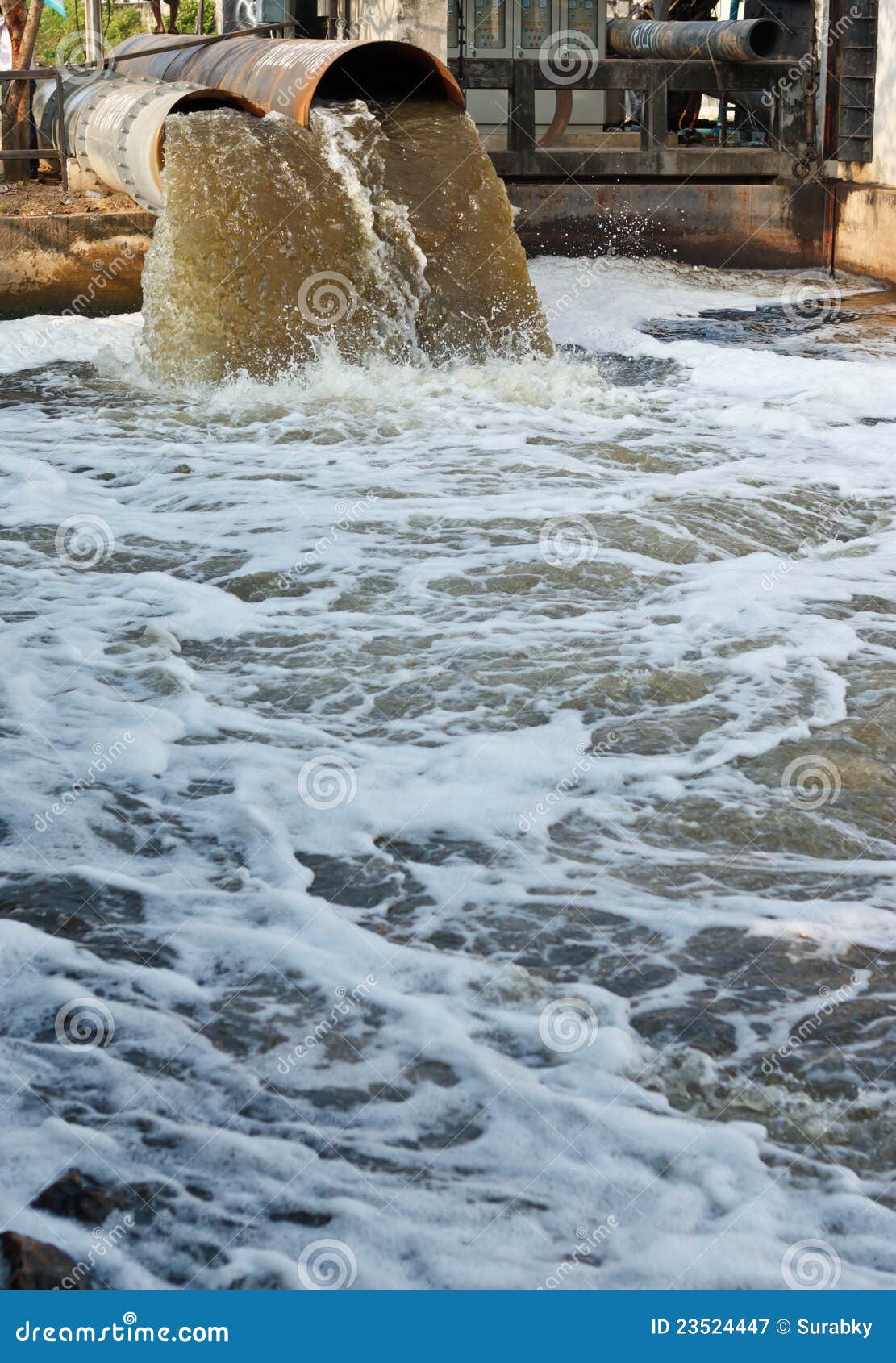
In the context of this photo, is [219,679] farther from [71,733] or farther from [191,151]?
[191,151]

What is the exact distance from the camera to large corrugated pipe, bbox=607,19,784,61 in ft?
46.4

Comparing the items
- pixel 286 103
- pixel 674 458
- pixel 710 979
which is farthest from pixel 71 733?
pixel 286 103

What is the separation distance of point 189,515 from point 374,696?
7.45 ft

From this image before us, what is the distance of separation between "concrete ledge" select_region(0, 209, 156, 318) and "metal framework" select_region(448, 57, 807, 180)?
4.57 m

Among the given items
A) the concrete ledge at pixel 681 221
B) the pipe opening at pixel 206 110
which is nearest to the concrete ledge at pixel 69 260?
the pipe opening at pixel 206 110

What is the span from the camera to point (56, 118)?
1188cm

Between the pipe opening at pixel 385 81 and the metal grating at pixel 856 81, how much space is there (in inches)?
222

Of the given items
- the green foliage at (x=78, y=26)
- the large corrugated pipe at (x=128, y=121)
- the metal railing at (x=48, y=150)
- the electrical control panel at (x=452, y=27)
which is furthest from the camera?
the green foliage at (x=78, y=26)

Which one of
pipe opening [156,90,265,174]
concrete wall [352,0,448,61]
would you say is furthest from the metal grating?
pipe opening [156,90,265,174]

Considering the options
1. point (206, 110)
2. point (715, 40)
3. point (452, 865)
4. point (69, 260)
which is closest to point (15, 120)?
point (69, 260)

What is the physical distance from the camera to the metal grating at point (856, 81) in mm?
13852

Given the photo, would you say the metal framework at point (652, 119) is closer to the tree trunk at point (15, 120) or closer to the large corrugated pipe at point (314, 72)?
the large corrugated pipe at point (314, 72)

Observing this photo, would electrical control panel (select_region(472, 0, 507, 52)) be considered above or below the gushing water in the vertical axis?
above

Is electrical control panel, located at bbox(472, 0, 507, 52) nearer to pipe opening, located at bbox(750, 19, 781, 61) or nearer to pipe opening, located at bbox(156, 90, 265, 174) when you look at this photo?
pipe opening, located at bbox(750, 19, 781, 61)
